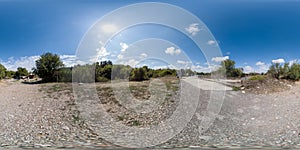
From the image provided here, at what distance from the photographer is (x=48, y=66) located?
6410 millimetres

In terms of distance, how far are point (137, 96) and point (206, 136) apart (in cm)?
216

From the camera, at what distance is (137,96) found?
18.8 ft

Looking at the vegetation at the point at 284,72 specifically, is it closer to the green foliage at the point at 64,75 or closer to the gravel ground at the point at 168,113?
the gravel ground at the point at 168,113

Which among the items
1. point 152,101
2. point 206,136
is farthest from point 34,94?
point 206,136

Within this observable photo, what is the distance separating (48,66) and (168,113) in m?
3.42

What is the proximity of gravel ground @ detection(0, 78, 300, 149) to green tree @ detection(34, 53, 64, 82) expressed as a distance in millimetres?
494

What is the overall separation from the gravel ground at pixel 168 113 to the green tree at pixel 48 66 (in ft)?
1.62

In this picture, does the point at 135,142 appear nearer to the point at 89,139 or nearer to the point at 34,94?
the point at 89,139

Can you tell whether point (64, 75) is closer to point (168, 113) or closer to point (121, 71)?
point (121, 71)

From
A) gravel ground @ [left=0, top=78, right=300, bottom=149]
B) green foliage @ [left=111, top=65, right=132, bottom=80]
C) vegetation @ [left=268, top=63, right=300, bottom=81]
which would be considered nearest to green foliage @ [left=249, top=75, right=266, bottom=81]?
vegetation @ [left=268, top=63, right=300, bottom=81]

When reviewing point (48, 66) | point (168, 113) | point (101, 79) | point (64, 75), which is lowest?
point (168, 113)

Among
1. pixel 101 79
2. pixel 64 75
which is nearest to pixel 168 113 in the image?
pixel 101 79

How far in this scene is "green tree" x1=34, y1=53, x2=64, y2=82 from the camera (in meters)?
5.51

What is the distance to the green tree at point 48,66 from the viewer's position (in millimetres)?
5512
